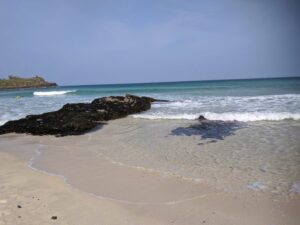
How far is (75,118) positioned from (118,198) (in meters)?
8.15

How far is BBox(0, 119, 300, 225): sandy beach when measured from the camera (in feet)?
13.8

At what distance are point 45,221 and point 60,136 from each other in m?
7.42

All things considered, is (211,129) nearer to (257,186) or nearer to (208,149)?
(208,149)

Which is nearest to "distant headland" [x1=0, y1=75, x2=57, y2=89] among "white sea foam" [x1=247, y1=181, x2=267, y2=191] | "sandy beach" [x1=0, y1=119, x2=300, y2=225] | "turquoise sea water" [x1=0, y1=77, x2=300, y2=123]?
"turquoise sea water" [x1=0, y1=77, x2=300, y2=123]

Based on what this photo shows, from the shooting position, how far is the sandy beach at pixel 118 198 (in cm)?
420

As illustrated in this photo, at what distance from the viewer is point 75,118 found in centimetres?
1273

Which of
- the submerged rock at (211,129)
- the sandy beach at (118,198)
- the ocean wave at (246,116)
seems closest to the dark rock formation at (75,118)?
the ocean wave at (246,116)

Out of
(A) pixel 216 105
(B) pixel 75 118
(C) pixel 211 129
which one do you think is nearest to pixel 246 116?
(C) pixel 211 129

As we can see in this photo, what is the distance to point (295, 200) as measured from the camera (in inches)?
180

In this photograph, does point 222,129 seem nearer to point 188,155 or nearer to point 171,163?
point 188,155

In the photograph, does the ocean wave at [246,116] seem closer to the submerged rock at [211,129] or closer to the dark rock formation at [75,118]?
the submerged rock at [211,129]

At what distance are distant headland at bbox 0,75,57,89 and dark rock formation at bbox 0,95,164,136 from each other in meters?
76.4

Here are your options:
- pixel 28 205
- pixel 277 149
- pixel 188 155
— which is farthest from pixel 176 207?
pixel 277 149

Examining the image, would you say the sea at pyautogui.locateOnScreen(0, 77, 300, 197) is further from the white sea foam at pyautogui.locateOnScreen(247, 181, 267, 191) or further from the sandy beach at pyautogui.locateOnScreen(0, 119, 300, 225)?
the sandy beach at pyautogui.locateOnScreen(0, 119, 300, 225)
